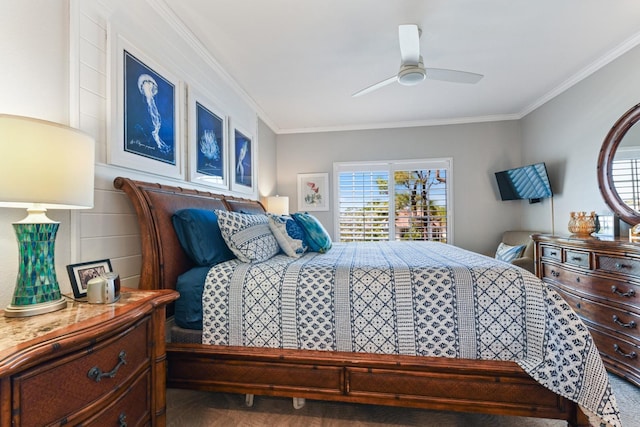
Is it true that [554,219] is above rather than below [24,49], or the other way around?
below

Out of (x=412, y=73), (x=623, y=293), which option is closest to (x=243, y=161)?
(x=412, y=73)

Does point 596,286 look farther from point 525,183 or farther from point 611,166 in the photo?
point 525,183

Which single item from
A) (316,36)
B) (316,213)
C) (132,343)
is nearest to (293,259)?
(132,343)

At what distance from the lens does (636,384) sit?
6.30 feet

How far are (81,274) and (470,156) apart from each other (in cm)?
471

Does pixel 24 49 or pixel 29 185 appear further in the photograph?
pixel 24 49

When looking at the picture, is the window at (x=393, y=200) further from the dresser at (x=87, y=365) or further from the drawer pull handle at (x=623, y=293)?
the dresser at (x=87, y=365)

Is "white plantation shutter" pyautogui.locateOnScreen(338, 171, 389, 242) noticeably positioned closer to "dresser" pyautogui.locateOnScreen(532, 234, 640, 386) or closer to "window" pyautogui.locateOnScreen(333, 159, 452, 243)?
"window" pyautogui.locateOnScreen(333, 159, 452, 243)

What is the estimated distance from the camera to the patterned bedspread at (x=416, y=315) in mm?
1334

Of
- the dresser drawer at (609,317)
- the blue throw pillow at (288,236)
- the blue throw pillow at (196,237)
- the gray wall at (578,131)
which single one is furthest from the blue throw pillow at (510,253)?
the blue throw pillow at (196,237)

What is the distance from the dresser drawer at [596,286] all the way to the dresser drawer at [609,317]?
0.06 meters

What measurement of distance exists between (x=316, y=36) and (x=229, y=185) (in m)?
1.63

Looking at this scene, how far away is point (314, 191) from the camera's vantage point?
479cm

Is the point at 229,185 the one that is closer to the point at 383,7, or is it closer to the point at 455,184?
the point at 383,7
